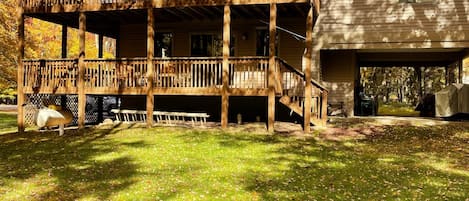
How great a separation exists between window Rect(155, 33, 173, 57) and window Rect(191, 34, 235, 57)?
1280mm

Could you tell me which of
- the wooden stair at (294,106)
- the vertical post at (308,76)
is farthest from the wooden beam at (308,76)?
the wooden stair at (294,106)

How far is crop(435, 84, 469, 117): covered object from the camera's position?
16.5m

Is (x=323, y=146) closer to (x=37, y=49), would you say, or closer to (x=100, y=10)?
(x=100, y=10)

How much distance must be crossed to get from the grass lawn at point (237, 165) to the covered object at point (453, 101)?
2298mm

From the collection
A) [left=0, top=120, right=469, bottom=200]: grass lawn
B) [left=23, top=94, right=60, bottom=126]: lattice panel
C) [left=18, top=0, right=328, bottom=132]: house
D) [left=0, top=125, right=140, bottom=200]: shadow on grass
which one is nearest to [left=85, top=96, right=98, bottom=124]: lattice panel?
[left=23, top=94, right=60, bottom=126]: lattice panel

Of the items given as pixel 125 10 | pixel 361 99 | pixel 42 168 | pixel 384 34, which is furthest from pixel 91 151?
pixel 361 99

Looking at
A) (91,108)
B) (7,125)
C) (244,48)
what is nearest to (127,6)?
(244,48)

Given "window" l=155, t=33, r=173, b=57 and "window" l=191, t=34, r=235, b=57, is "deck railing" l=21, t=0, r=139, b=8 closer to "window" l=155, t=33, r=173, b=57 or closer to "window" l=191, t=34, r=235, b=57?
"window" l=155, t=33, r=173, b=57

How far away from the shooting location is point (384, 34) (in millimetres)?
17938

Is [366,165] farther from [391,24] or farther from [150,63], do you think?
[391,24]

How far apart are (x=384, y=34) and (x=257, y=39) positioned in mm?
5663

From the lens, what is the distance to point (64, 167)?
31.5ft

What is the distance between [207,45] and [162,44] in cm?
237

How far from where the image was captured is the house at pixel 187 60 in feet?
46.9
